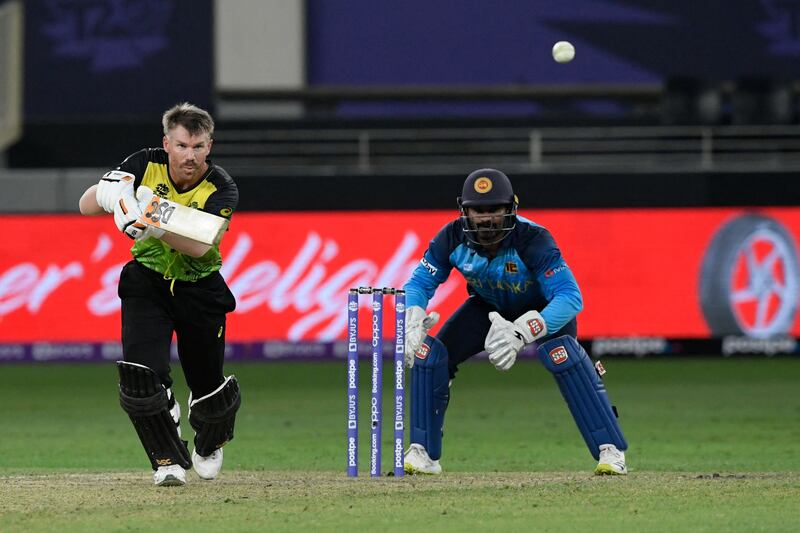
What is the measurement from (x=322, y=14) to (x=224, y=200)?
18.6 m

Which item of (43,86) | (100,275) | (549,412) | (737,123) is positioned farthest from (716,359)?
(43,86)

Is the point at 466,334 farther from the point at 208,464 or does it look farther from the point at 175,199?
the point at 175,199

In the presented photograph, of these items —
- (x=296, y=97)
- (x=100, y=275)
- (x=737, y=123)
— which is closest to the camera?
(x=100, y=275)

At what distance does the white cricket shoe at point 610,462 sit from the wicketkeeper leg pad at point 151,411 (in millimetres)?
2335

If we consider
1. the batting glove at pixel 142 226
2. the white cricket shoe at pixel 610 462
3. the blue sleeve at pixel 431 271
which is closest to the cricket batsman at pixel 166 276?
the batting glove at pixel 142 226

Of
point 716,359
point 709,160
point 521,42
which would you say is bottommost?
point 716,359

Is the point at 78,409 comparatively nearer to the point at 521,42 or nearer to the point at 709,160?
the point at 709,160

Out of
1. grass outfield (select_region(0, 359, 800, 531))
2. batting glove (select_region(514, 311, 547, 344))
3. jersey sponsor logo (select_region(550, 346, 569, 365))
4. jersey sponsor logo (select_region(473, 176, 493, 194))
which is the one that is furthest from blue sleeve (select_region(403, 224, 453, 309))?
grass outfield (select_region(0, 359, 800, 531))

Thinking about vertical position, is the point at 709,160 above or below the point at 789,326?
above

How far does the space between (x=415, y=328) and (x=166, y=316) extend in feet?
4.67

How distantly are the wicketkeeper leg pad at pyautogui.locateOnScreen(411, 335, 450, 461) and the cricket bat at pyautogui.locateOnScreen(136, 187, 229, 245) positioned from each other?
171 centimetres

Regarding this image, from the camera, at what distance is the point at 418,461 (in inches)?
348

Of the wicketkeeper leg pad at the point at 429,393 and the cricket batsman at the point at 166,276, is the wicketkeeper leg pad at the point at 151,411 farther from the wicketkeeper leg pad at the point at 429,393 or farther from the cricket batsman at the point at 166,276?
the wicketkeeper leg pad at the point at 429,393

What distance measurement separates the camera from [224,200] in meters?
7.86
